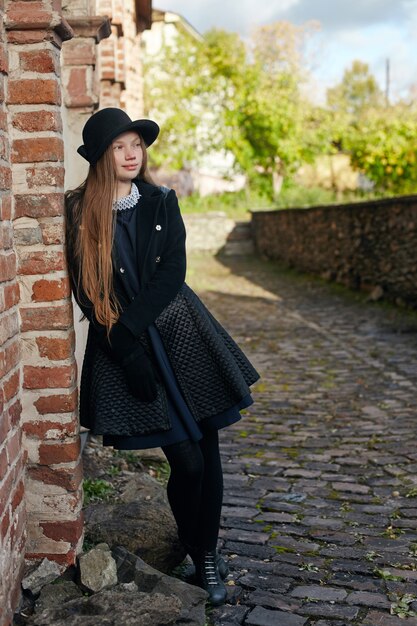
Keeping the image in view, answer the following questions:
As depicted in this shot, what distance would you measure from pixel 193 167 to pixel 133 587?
29.2m

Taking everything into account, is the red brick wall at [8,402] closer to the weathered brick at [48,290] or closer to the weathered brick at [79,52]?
the weathered brick at [48,290]

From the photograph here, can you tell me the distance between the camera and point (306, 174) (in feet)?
99.8

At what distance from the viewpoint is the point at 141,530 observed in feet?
11.4

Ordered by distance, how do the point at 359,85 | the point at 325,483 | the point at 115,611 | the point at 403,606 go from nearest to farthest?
the point at 115,611 → the point at 403,606 → the point at 325,483 → the point at 359,85

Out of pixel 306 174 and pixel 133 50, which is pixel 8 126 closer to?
pixel 133 50

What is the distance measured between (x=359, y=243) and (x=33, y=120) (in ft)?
37.2

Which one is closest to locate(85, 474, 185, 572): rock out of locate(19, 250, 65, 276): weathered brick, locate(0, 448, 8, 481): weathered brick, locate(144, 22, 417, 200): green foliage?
locate(0, 448, 8, 481): weathered brick

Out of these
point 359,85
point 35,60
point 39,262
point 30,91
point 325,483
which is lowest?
point 325,483

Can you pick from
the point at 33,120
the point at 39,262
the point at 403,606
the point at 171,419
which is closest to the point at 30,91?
the point at 33,120

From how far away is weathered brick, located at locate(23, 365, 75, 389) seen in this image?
3.01 m

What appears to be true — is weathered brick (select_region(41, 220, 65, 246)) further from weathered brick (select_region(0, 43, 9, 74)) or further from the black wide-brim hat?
weathered brick (select_region(0, 43, 9, 74))

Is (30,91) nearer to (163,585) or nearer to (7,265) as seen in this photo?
(7,265)

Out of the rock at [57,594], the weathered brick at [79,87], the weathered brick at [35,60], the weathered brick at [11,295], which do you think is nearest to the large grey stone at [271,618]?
the rock at [57,594]

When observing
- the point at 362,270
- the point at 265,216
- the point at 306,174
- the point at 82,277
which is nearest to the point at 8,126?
the point at 82,277
